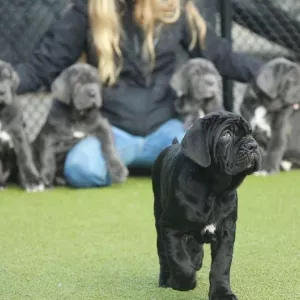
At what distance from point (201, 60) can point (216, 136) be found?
316 centimetres

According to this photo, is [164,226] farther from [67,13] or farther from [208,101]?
[67,13]

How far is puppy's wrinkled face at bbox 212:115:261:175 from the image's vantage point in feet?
7.34

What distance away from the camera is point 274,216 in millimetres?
3854

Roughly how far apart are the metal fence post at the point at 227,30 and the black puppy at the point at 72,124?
1598 millimetres

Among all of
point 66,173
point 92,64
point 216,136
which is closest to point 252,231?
point 216,136

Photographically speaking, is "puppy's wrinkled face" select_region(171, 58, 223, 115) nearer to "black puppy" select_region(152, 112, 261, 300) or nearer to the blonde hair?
the blonde hair

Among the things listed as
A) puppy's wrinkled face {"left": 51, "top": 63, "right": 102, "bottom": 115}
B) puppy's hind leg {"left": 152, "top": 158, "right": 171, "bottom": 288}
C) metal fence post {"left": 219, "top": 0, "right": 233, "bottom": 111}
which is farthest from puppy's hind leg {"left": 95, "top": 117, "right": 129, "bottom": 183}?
puppy's hind leg {"left": 152, "top": 158, "right": 171, "bottom": 288}

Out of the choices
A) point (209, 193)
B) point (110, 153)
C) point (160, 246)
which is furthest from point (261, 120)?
point (209, 193)

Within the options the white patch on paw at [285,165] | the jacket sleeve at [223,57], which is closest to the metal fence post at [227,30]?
the jacket sleeve at [223,57]

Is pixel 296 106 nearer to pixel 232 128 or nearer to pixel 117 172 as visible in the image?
pixel 117 172

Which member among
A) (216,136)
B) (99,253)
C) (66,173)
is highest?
(216,136)

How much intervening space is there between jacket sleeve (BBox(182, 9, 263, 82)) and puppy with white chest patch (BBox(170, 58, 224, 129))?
29cm

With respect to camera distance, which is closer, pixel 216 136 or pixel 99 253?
pixel 216 136

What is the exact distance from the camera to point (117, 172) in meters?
4.96
